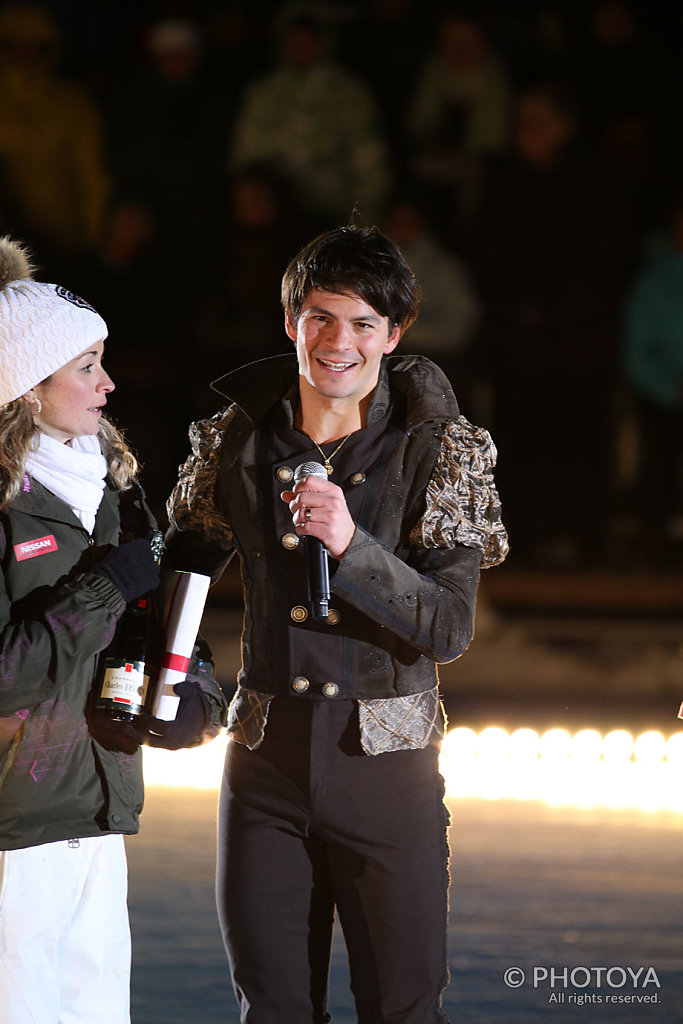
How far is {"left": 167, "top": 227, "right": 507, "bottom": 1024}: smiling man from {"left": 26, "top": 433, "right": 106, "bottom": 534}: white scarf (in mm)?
295

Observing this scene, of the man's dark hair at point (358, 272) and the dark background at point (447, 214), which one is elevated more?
the dark background at point (447, 214)

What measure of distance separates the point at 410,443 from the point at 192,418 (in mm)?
5482

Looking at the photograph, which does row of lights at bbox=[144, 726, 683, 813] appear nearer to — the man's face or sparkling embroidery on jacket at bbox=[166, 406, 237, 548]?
sparkling embroidery on jacket at bbox=[166, 406, 237, 548]

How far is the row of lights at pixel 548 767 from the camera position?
514 cm

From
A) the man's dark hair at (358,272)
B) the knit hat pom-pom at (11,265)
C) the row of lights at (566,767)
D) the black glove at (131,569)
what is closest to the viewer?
the man's dark hair at (358,272)

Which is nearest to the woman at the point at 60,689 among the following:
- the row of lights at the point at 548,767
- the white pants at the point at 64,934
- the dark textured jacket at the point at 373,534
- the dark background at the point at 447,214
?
the white pants at the point at 64,934

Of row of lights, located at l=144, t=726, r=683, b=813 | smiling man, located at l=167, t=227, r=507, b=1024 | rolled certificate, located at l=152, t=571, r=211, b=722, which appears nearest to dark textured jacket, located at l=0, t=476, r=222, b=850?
rolled certificate, located at l=152, t=571, r=211, b=722

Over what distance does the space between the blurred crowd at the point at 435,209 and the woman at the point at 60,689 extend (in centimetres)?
486

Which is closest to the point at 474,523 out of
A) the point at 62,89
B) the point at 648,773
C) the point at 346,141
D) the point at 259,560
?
the point at 259,560

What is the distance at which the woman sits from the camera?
98.2 inches

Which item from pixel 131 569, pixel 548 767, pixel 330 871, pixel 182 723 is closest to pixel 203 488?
pixel 131 569

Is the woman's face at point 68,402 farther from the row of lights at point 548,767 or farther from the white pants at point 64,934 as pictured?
the row of lights at point 548,767

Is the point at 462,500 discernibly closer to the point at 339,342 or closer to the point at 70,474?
the point at 339,342

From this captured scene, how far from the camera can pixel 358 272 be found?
8.07 ft
